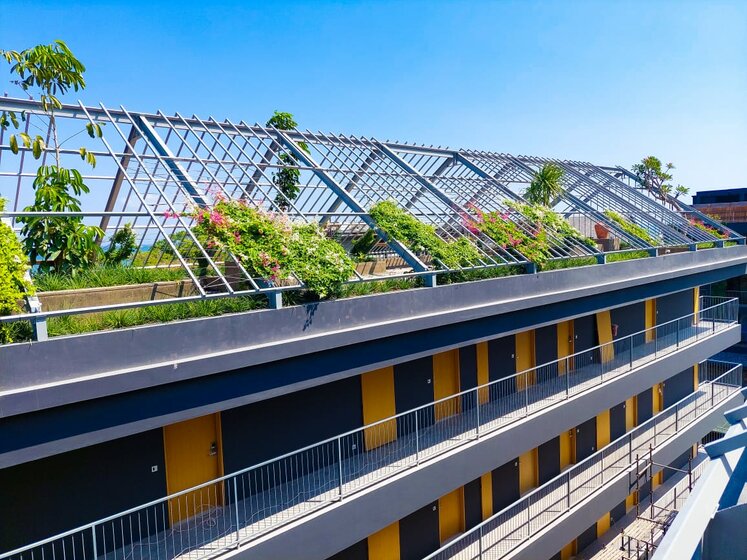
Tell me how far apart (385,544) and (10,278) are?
8615 mm

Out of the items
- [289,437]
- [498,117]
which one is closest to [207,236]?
[289,437]

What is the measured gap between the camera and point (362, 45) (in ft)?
59.0

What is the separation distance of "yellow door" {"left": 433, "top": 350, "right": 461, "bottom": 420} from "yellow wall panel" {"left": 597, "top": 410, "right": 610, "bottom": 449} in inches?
259

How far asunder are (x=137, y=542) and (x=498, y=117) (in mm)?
19120

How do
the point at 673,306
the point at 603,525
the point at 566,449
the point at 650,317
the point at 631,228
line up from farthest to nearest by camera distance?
the point at 673,306, the point at 650,317, the point at 631,228, the point at 603,525, the point at 566,449

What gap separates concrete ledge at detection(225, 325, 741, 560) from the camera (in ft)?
28.7

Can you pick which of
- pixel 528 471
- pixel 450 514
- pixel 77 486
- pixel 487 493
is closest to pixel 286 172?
pixel 77 486

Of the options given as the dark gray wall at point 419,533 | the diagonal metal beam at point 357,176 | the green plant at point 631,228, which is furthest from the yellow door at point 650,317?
the dark gray wall at point 419,533


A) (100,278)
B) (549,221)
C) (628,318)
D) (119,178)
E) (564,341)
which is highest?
(119,178)

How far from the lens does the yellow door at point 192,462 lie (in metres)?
Answer: 8.91

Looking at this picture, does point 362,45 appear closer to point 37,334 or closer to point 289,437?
point 289,437

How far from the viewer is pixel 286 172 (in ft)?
47.8

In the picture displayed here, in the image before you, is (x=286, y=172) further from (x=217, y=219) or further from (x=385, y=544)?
(x=385, y=544)

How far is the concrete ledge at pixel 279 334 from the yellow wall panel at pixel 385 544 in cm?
378
